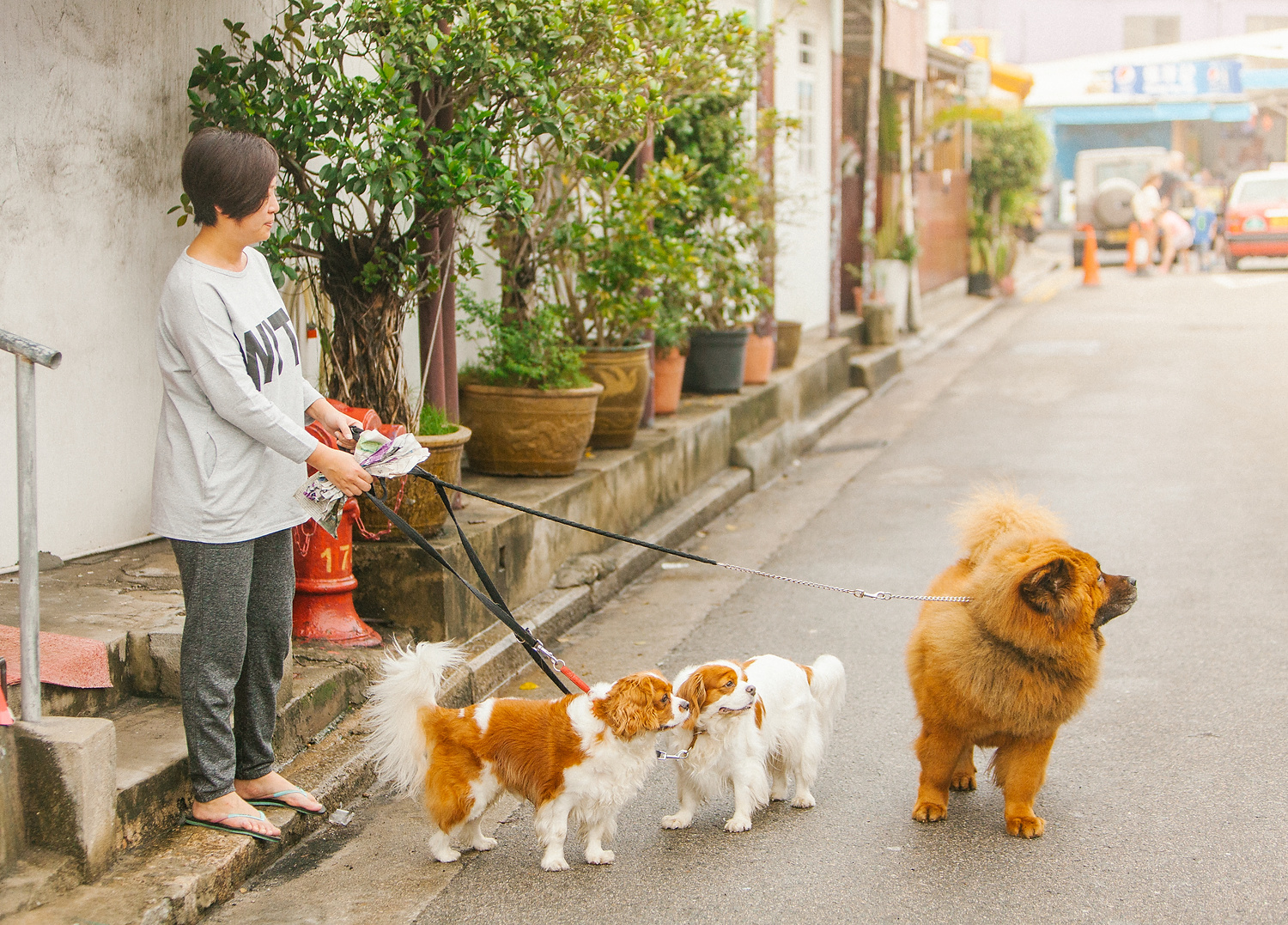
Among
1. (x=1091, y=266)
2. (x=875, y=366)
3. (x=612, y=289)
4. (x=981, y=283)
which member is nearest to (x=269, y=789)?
(x=612, y=289)

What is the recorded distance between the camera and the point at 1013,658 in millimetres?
3977

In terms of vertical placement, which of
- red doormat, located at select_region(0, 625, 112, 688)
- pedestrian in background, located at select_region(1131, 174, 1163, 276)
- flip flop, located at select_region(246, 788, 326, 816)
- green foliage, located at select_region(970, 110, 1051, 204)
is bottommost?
flip flop, located at select_region(246, 788, 326, 816)

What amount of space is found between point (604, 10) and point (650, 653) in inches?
115

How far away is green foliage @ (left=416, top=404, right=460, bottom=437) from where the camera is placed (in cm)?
589

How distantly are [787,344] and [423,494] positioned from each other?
6.75 metres

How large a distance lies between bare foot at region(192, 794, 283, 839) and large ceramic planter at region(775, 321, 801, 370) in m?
8.47

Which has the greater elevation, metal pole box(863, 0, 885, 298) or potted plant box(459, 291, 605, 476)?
metal pole box(863, 0, 885, 298)

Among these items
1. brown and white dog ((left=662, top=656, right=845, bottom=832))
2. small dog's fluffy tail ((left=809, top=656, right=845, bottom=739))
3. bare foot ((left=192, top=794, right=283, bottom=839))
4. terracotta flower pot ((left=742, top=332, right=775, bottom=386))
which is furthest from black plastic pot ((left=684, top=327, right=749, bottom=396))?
bare foot ((left=192, top=794, right=283, bottom=839))

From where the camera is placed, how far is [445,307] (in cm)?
651

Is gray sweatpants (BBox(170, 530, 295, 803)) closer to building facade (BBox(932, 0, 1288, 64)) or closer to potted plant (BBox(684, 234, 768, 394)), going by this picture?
potted plant (BBox(684, 234, 768, 394))

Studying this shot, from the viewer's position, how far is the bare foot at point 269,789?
405cm

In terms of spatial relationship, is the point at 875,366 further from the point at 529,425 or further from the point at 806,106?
the point at 529,425

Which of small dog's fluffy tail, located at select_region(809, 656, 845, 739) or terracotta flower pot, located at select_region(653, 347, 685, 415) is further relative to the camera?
terracotta flower pot, located at select_region(653, 347, 685, 415)

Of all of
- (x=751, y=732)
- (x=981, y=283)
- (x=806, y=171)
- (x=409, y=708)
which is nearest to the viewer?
(x=409, y=708)
